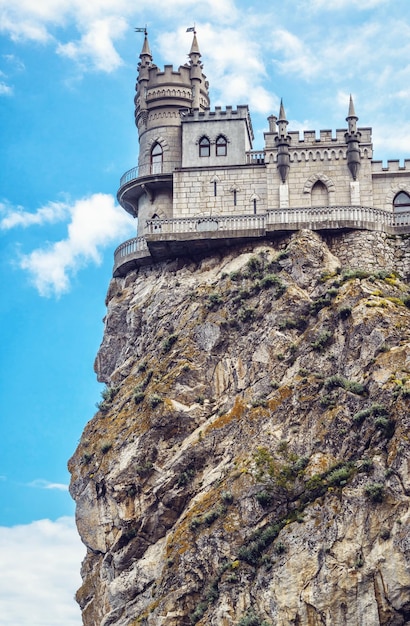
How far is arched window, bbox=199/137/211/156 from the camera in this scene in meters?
72.5

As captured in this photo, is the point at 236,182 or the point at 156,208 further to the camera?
the point at 156,208

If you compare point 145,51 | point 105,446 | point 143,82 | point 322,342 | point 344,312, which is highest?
point 145,51

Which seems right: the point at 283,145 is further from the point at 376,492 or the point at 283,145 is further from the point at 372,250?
the point at 376,492

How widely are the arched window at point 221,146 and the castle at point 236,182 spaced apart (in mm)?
56

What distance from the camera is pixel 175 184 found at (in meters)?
71.2

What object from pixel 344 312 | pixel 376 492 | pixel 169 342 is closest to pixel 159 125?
pixel 169 342

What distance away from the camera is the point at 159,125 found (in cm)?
7419

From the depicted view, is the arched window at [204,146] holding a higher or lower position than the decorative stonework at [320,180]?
higher

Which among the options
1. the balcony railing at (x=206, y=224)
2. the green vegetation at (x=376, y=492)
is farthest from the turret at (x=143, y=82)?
the green vegetation at (x=376, y=492)

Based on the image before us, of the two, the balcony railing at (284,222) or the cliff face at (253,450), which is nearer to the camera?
the cliff face at (253,450)

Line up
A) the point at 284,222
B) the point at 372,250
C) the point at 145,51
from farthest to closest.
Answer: the point at 145,51
the point at 284,222
the point at 372,250

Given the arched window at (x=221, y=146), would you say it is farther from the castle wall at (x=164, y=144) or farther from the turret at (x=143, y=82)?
the turret at (x=143, y=82)

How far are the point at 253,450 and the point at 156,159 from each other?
21313mm

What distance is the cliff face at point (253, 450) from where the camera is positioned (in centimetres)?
5378
